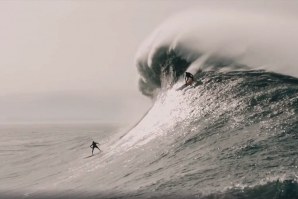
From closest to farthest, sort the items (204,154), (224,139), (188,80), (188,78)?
(204,154)
(224,139)
(188,78)
(188,80)

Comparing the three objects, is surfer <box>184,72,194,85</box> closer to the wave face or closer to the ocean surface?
the ocean surface

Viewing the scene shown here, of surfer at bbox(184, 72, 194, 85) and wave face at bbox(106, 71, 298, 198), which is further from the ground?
surfer at bbox(184, 72, 194, 85)

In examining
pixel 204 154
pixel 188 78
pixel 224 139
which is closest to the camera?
pixel 204 154

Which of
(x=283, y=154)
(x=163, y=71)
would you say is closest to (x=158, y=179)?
(x=283, y=154)

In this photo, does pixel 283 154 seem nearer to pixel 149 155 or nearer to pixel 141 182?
pixel 141 182

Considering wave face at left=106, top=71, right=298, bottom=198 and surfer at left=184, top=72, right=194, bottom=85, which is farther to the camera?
surfer at left=184, top=72, right=194, bottom=85

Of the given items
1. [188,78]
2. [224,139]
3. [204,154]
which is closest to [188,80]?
[188,78]

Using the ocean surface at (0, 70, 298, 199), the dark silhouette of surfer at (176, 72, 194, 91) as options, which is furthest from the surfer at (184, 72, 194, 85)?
the ocean surface at (0, 70, 298, 199)

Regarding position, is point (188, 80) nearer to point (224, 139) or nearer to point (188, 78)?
point (188, 78)
